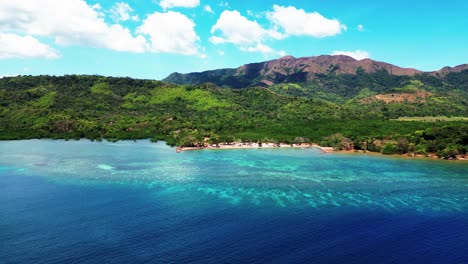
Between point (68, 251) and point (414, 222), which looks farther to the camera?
point (414, 222)

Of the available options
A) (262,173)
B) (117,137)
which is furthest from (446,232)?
(117,137)

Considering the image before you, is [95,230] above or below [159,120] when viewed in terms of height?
below

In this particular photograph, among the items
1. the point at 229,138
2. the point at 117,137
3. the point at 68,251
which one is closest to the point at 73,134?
the point at 117,137

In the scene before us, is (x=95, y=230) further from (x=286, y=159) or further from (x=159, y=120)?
(x=159, y=120)

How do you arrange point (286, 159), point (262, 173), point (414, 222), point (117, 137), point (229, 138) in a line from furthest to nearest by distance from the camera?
point (117, 137) < point (229, 138) < point (286, 159) < point (262, 173) < point (414, 222)

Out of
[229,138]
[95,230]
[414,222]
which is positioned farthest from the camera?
[229,138]

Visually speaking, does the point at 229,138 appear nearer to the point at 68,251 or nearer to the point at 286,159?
the point at 286,159
